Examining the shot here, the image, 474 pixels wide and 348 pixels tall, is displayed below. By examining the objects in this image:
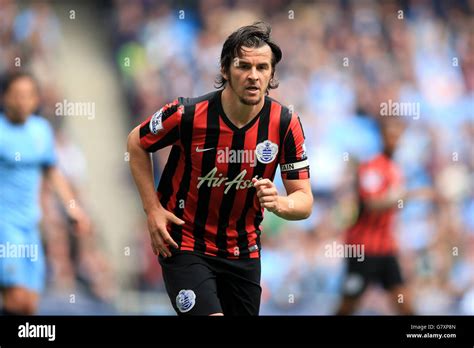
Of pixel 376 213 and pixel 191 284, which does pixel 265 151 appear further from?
pixel 376 213

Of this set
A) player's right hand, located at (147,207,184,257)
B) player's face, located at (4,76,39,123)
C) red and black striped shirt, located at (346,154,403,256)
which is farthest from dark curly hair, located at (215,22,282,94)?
player's face, located at (4,76,39,123)

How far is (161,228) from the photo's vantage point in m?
5.52

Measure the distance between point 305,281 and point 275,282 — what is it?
292 mm

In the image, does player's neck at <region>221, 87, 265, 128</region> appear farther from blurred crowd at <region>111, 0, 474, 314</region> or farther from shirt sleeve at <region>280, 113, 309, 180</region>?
blurred crowd at <region>111, 0, 474, 314</region>

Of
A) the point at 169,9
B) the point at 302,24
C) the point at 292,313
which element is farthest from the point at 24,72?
the point at 292,313

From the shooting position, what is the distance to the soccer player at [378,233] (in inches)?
354

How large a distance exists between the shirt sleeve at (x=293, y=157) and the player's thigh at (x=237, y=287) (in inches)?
21.1

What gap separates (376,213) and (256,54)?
384cm

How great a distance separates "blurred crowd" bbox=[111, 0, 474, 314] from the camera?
393 inches

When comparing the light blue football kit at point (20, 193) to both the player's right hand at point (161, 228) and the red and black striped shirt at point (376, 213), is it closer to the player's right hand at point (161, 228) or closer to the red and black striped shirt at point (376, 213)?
the red and black striped shirt at point (376, 213)

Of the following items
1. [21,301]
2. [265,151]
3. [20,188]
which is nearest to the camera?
[265,151]

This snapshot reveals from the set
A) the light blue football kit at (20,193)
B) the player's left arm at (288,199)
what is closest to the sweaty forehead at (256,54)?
the player's left arm at (288,199)

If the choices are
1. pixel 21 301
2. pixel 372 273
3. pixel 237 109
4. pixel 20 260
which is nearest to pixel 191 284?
pixel 237 109

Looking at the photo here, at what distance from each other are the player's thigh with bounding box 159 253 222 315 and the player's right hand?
0.08m
